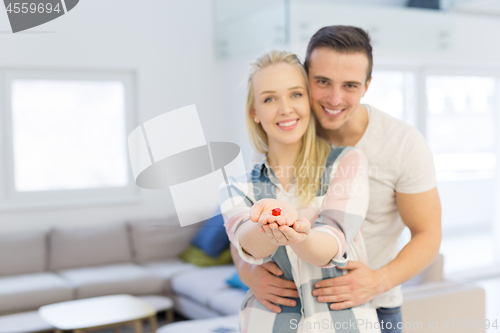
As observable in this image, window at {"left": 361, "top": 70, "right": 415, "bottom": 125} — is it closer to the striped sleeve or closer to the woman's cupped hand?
the striped sleeve

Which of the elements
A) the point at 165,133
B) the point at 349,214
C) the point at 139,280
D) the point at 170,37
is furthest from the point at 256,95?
the point at 170,37

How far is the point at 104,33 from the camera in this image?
3170mm

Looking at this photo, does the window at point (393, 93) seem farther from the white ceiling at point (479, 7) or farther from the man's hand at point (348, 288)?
the man's hand at point (348, 288)

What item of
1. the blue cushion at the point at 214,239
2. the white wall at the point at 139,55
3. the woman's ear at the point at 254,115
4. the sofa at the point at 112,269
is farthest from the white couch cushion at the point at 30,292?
the woman's ear at the point at 254,115

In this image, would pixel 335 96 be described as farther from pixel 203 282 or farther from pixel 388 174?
pixel 203 282

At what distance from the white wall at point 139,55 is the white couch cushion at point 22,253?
15 cm

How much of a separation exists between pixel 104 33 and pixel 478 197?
286 centimetres

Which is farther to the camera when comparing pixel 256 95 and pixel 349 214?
pixel 256 95

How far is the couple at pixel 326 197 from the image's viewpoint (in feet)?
2.81

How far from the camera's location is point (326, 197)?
2.89ft

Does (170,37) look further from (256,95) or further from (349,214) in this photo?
(349,214)

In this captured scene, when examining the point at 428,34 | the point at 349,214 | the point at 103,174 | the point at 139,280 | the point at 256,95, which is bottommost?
the point at 139,280

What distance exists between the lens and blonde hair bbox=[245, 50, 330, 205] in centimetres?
90

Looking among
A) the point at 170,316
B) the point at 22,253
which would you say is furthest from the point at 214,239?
the point at 22,253
